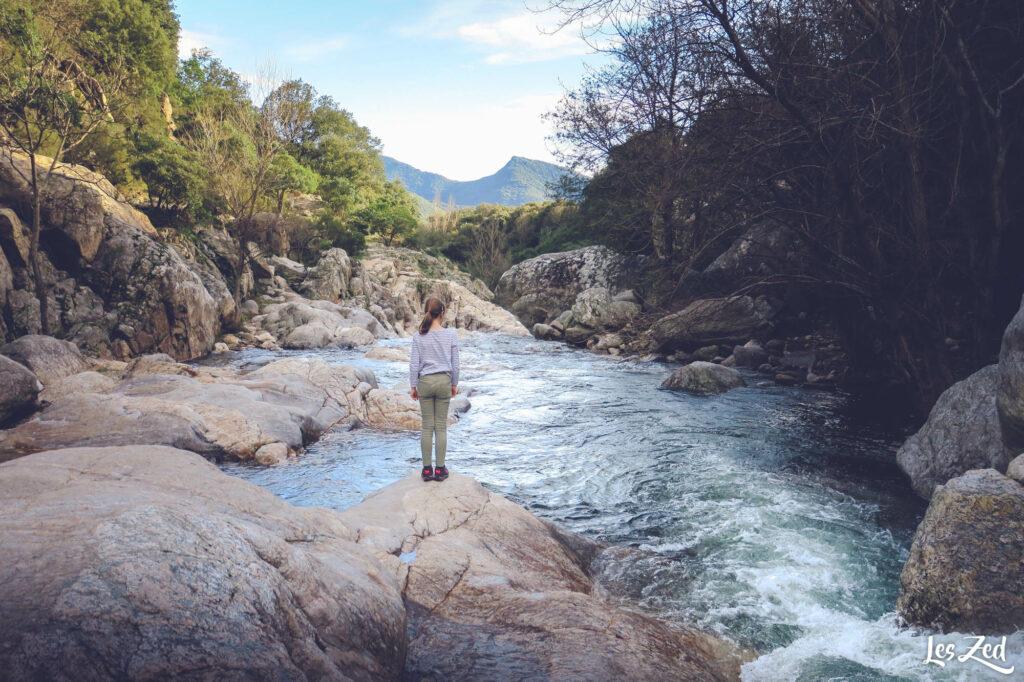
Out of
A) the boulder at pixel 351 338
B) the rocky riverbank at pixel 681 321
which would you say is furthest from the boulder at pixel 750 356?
the boulder at pixel 351 338

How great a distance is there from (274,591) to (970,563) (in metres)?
4.33

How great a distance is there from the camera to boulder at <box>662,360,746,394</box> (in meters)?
11.7

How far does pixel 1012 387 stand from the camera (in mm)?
4637

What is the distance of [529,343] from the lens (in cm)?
2234

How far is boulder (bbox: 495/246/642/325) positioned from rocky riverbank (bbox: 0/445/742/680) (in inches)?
847

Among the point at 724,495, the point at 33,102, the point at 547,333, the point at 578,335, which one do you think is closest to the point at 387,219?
the point at 547,333

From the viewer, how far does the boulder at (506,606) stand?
9.60ft

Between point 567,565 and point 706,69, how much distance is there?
6.36m

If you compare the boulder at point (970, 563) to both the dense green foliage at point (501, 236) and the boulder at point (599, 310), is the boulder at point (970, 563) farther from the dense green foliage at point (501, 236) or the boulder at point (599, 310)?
the dense green foliage at point (501, 236)

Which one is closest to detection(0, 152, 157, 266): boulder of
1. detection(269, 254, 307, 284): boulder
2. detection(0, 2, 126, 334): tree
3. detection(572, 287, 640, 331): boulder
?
detection(0, 2, 126, 334): tree

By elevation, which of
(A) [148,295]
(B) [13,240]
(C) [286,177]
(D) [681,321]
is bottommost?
(D) [681,321]

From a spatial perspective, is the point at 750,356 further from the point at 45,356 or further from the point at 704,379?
the point at 45,356

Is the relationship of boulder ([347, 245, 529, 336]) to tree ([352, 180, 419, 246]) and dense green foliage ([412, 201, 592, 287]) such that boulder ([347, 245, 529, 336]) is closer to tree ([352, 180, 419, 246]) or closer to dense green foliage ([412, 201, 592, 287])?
tree ([352, 180, 419, 246])

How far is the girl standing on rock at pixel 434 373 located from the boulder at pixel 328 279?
72.8ft
